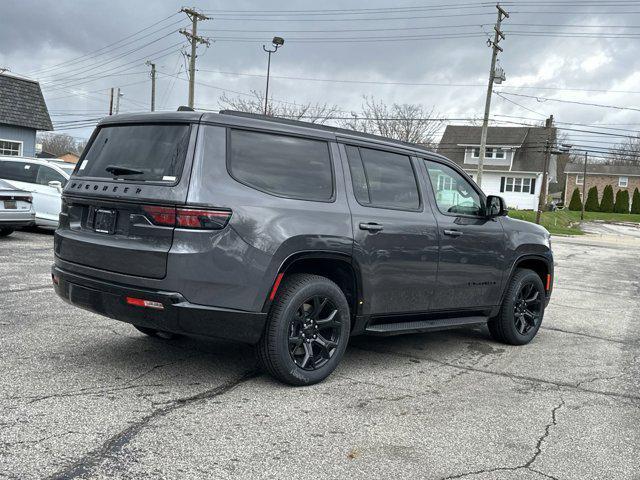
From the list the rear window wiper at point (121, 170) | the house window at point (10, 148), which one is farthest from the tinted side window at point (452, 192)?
the house window at point (10, 148)

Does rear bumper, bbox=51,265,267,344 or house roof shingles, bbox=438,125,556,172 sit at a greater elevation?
house roof shingles, bbox=438,125,556,172

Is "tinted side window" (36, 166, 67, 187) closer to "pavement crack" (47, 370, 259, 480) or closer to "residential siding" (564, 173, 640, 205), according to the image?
"pavement crack" (47, 370, 259, 480)

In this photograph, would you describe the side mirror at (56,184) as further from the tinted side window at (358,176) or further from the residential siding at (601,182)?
the residential siding at (601,182)

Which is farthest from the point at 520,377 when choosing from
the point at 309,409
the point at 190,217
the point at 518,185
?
the point at 518,185

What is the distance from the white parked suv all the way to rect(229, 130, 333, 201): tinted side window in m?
10.9

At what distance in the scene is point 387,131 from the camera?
5653 centimetres

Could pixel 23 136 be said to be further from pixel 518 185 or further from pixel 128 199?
pixel 518 185

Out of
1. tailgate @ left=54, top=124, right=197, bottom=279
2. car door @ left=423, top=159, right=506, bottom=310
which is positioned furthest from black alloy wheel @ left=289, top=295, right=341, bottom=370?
car door @ left=423, top=159, right=506, bottom=310

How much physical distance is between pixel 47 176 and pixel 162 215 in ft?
38.7

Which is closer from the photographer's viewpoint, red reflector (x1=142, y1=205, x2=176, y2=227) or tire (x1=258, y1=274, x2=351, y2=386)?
red reflector (x1=142, y1=205, x2=176, y2=227)

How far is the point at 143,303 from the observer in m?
4.18

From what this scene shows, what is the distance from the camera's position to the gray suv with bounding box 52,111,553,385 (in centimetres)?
416

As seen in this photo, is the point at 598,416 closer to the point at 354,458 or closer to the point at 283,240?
the point at 354,458

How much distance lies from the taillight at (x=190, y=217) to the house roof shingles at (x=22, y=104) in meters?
23.2
